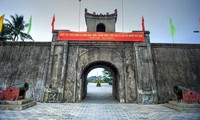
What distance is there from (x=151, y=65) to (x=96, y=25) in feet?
24.0

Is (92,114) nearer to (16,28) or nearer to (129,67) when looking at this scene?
(129,67)

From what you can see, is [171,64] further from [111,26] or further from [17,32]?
[17,32]

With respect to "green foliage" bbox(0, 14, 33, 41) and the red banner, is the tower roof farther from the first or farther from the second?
"green foliage" bbox(0, 14, 33, 41)

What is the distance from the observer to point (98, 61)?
33.6 ft

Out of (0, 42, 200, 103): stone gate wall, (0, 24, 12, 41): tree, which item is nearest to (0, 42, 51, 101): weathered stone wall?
(0, 42, 200, 103): stone gate wall

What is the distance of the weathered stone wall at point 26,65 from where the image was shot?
952 cm

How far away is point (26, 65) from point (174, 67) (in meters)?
12.9

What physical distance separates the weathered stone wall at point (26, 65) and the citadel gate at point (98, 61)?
0.76 metres

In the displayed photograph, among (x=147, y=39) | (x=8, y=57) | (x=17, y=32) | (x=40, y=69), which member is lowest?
(x=40, y=69)

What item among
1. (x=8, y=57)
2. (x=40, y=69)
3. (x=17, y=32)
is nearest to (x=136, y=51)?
(x=40, y=69)

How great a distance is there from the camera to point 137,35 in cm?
1045

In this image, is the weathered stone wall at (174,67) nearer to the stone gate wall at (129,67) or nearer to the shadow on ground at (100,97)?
the stone gate wall at (129,67)

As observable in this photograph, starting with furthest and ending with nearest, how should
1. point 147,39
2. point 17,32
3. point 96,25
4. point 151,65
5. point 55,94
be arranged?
1. point 17,32
2. point 96,25
3. point 147,39
4. point 151,65
5. point 55,94

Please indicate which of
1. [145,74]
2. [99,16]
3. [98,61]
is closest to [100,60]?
[98,61]
